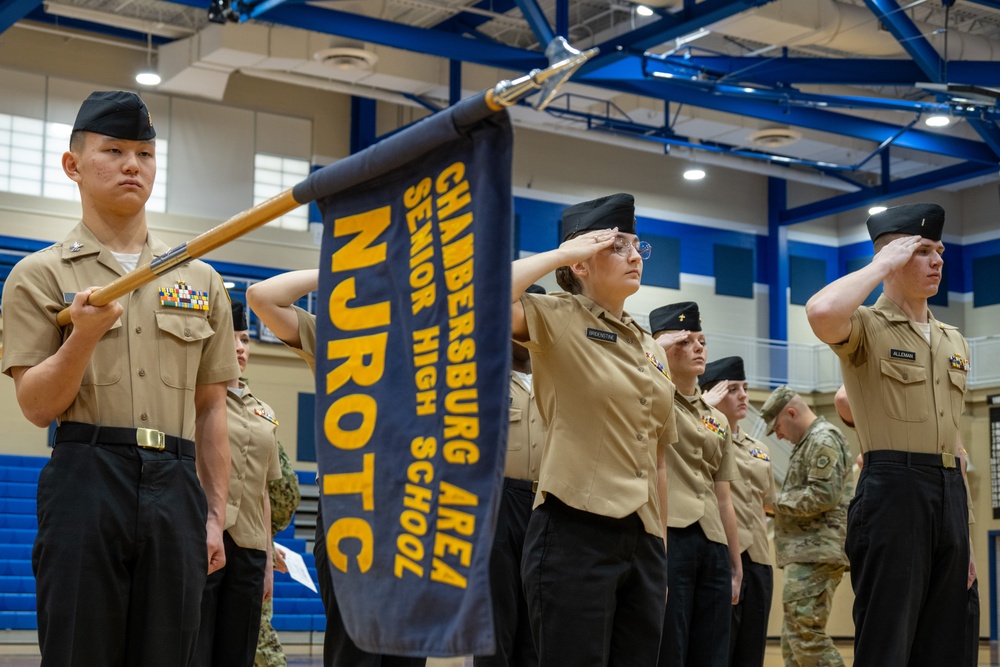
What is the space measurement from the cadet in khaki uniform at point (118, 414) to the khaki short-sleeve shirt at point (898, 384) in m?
2.56

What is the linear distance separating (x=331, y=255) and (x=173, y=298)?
1122mm

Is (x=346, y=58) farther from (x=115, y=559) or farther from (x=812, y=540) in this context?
(x=115, y=559)

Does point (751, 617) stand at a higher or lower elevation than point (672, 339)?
lower

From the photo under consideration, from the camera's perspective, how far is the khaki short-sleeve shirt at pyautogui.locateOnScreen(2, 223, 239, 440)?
337 centimetres

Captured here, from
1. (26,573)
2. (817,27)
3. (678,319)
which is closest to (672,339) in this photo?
(678,319)

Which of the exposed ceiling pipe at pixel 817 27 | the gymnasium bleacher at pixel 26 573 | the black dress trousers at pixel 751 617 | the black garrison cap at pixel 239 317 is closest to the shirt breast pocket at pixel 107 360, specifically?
the black garrison cap at pixel 239 317

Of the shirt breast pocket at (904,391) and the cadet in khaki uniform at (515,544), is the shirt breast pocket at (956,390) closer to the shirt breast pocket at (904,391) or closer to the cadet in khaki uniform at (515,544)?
the shirt breast pocket at (904,391)

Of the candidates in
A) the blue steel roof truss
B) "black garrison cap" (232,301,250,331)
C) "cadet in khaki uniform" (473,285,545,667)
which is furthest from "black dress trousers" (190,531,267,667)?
the blue steel roof truss

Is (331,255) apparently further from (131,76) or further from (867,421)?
(131,76)

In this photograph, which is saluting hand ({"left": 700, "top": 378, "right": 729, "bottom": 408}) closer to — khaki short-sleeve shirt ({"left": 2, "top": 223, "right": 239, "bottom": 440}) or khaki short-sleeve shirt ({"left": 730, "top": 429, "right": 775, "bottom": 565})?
khaki short-sleeve shirt ({"left": 730, "top": 429, "right": 775, "bottom": 565})

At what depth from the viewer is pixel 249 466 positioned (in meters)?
6.01

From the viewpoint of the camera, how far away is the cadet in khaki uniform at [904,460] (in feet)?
15.5

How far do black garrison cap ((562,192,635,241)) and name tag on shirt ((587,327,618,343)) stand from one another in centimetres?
A: 38

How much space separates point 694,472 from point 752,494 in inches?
68.3
